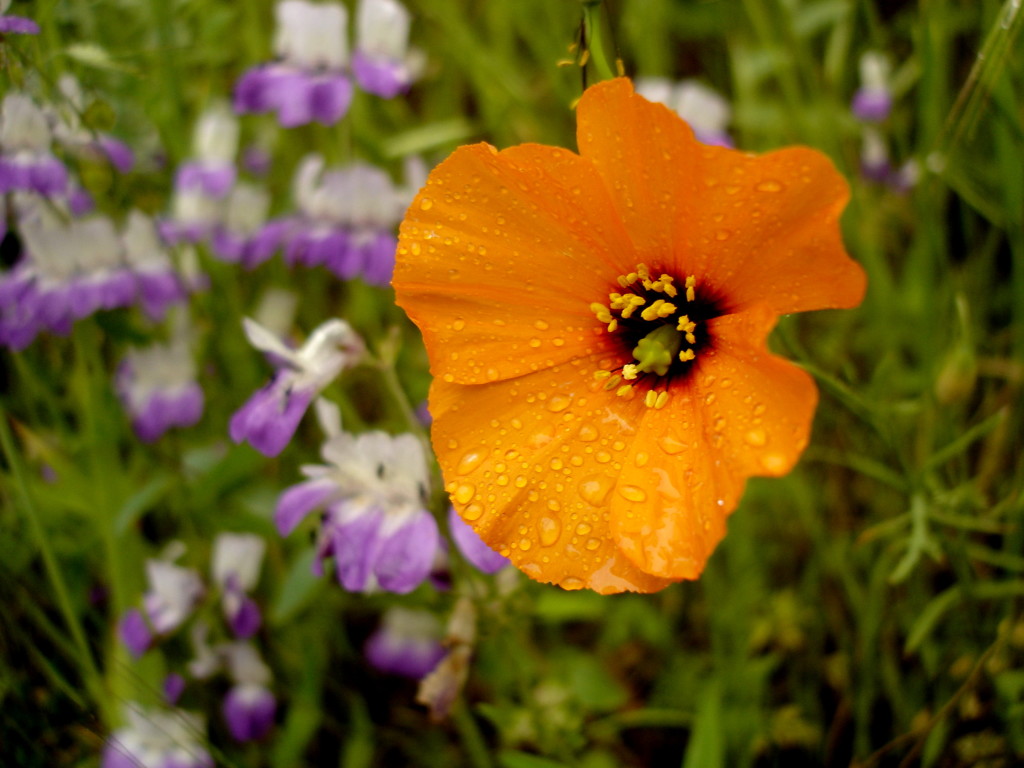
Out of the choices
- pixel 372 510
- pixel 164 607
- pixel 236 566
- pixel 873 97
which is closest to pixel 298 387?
pixel 372 510

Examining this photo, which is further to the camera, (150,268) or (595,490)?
(150,268)

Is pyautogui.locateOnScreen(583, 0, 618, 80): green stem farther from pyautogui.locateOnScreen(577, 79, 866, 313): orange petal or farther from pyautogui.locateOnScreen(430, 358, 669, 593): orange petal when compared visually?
pyautogui.locateOnScreen(430, 358, 669, 593): orange petal

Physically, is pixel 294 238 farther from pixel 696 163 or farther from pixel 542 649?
pixel 696 163

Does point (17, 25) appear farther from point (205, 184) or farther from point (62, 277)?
point (205, 184)

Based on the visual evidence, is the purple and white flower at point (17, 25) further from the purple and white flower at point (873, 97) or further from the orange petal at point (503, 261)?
the purple and white flower at point (873, 97)

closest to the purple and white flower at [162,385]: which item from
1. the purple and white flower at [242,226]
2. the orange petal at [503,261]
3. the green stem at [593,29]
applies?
the purple and white flower at [242,226]

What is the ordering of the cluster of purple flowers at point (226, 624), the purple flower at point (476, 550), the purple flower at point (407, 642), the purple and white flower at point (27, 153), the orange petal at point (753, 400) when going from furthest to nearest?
1. the purple flower at point (407, 642)
2. the cluster of purple flowers at point (226, 624)
3. the purple and white flower at point (27, 153)
4. the purple flower at point (476, 550)
5. the orange petal at point (753, 400)

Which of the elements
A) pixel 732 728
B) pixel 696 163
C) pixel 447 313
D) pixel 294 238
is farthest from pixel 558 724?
pixel 294 238
